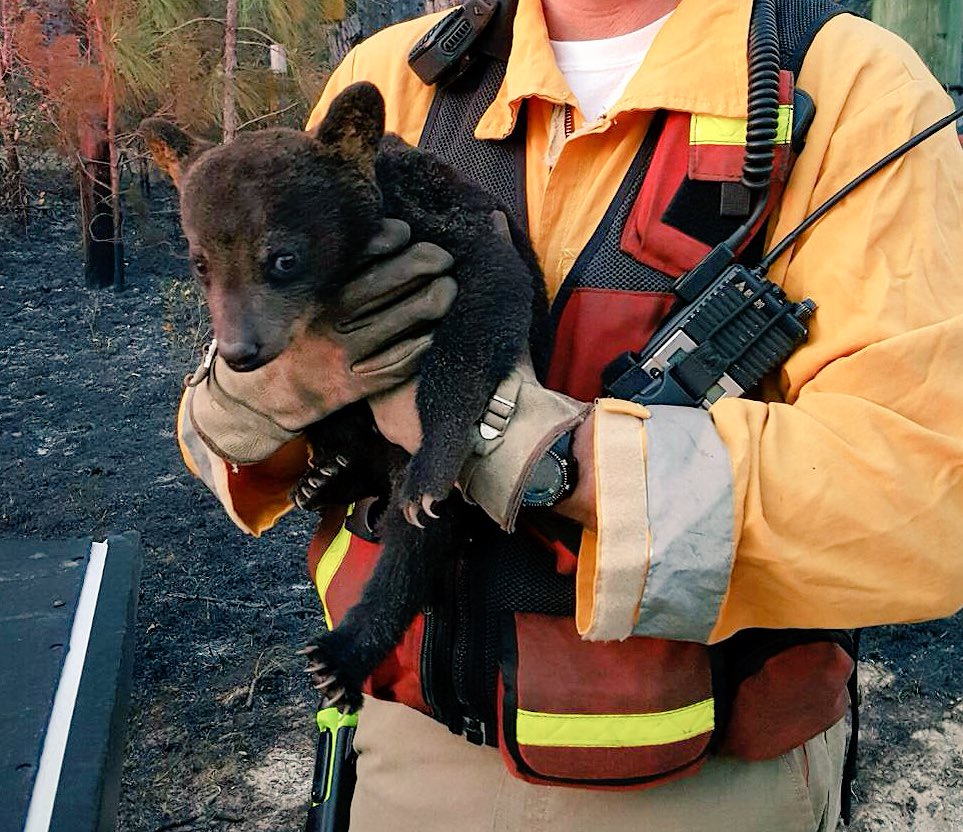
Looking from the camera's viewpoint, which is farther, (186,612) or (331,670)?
(186,612)

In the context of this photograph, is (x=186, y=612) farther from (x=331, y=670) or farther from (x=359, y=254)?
(x=359, y=254)

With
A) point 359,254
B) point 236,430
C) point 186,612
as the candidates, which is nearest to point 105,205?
point 186,612

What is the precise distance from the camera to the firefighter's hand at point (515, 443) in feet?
4.82

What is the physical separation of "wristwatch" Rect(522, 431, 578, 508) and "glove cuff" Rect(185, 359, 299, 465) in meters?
0.50

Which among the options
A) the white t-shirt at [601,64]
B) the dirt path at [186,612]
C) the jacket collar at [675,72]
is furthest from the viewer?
the dirt path at [186,612]

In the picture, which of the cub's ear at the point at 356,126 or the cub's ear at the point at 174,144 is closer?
the cub's ear at the point at 356,126

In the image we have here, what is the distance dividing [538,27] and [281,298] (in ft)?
2.33

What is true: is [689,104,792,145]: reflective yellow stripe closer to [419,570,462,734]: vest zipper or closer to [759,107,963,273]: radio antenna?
Answer: [759,107,963,273]: radio antenna

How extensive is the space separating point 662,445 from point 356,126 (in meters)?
0.72

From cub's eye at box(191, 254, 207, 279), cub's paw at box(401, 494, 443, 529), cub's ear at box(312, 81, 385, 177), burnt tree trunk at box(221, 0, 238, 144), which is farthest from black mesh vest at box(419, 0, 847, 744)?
burnt tree trunk at box(221, 0, 238, 144)

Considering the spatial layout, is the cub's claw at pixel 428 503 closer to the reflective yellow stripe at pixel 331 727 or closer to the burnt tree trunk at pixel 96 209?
the reflective yellow stripe at pixel 331 727

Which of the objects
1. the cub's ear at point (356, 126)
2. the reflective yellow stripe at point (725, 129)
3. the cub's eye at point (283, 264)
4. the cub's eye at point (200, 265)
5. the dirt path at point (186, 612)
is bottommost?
the dirt path at point (186, 612)

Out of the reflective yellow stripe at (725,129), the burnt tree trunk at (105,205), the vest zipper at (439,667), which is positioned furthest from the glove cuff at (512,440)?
the burnt tree trunk at (105,205)

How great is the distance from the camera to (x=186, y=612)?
156 inches
